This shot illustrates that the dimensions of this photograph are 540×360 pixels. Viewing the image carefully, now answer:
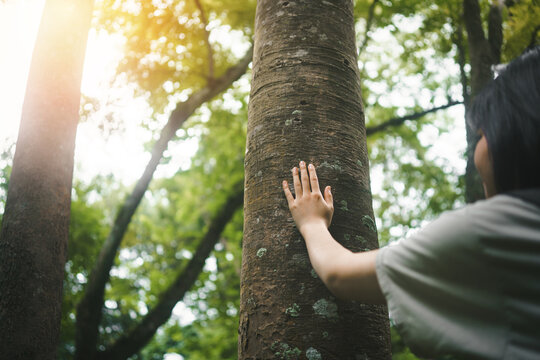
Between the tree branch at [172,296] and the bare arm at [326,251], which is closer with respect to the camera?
the bare arm at [326,251]

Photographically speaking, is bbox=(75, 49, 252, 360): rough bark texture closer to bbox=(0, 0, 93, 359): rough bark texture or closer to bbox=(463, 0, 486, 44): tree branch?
bbox=(0, 0, 93, 359): rough bark texture

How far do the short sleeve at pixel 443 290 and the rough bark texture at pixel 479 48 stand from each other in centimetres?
444

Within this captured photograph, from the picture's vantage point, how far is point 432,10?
281 inches

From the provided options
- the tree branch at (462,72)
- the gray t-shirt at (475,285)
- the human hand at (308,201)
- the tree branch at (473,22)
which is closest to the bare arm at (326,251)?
the human hand at (308,201)

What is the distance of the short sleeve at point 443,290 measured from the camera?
3.42 ft

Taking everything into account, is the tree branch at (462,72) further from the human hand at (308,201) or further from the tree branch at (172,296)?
the human hand at (308,201)

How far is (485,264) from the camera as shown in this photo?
3.42 feet

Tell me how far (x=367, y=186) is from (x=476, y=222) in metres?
0.98

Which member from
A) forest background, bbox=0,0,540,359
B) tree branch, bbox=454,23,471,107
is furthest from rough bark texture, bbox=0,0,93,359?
tree branch, bbox=454,23,471,107

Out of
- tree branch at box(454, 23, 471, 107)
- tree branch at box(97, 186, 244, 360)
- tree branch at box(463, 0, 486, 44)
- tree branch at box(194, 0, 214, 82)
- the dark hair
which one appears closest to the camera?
the dark hair

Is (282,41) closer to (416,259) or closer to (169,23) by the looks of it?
(416,259)

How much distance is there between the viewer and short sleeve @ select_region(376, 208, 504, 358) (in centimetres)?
104

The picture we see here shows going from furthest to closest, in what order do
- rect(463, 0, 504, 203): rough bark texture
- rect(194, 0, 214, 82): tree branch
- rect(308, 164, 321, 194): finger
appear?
rect(194, 0, 214, 82): tree branch
rect(463, 0, 504, 203): rough bark texture
rect(308, 164, 321, 194): finger

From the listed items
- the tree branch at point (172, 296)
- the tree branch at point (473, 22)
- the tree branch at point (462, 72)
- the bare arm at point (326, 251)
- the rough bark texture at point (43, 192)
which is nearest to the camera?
the bare arm at point (326, 251)
